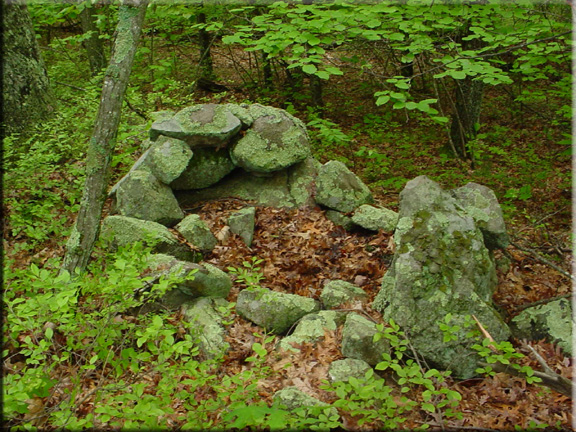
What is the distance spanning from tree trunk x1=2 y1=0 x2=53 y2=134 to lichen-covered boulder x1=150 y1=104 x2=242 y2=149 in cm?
254

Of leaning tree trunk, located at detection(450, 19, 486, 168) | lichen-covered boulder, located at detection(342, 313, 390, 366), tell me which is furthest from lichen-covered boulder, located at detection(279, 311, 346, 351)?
leaning tree trunk, located at detection(450, 19, 486, 168)

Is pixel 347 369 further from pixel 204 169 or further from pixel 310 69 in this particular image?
pixel 204 169

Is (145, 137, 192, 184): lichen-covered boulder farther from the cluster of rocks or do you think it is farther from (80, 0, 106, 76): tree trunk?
(80, 0, 106, 76): tree trunk

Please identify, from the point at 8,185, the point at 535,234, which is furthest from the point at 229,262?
the point at 535,234

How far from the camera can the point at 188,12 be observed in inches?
389

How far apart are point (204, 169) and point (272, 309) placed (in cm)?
331

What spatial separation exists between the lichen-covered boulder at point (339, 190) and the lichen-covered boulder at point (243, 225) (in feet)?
4.22

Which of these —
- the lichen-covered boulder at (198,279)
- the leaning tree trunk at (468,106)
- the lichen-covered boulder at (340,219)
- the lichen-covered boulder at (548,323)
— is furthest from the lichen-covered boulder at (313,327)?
the leaning tree trunk at (468,106)

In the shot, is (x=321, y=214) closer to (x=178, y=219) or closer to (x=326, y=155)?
(x=178, y=219)

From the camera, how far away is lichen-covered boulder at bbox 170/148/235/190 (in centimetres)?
752

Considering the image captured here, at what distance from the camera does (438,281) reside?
4734 mm

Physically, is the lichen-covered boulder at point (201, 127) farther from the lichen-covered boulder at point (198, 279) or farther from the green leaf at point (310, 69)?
the lichen-covered boulder at point (198, 279)

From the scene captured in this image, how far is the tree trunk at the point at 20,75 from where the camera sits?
7.82m

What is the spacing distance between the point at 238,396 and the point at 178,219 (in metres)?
4.16
